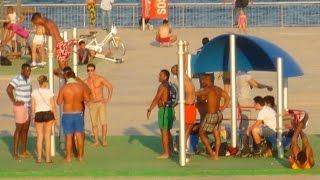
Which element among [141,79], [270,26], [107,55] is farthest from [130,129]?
[270,26]

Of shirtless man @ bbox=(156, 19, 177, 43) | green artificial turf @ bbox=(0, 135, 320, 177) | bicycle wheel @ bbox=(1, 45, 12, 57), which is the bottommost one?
green artificial turf @ bbox=(0, 135, 320, 177)

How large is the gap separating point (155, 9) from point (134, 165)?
2311cm

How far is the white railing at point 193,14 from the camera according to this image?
4600cm

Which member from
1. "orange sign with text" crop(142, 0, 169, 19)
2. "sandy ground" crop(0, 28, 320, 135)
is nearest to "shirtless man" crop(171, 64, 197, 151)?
"sandy ground" crop(0, 28, 320, 135)

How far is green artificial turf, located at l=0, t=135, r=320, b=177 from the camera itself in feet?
68.9

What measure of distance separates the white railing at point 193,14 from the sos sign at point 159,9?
3.84ft

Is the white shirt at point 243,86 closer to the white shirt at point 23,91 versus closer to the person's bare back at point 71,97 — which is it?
the person's bare back at point 71,97

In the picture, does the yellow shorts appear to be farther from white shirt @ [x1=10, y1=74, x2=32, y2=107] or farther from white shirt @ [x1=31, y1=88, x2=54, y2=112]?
white shirt @ [x1=31, y1=88, x2=54, y2=112]

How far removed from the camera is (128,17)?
4725cm

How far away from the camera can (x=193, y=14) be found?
162ft

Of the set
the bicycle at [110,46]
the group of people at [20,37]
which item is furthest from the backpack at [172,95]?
the bicycle at [110,46]

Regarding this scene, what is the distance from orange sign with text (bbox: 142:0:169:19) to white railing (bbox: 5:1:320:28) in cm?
114

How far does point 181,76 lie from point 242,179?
186cm

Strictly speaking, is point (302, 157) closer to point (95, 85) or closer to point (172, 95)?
point (172, 95)
